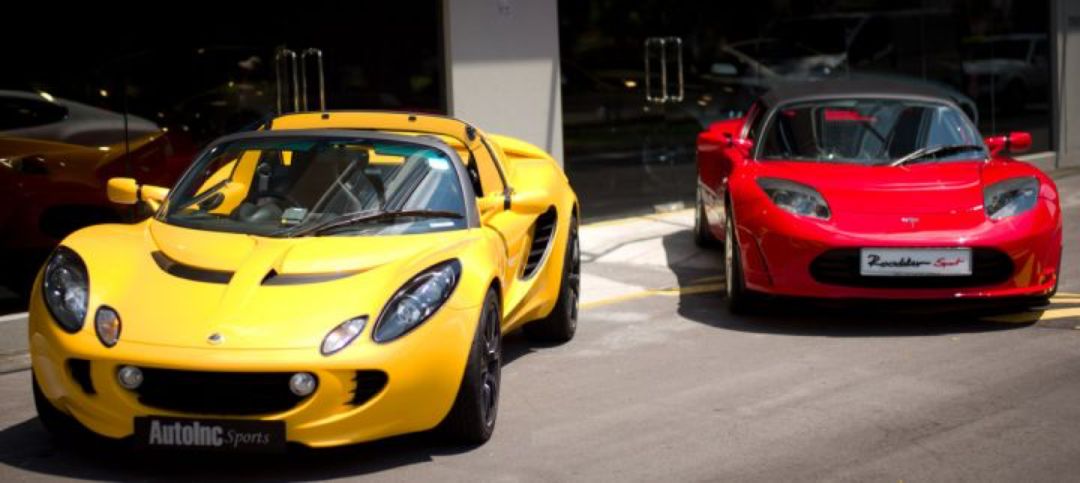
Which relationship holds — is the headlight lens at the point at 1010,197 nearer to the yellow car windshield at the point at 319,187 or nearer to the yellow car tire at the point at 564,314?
the yellow car tire at the point at 564,314

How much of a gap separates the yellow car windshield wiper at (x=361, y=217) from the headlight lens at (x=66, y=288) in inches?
33.2

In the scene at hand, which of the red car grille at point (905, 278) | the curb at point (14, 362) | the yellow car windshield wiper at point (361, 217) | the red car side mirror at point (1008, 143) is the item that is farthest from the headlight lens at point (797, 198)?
the curb at point (14, 362)

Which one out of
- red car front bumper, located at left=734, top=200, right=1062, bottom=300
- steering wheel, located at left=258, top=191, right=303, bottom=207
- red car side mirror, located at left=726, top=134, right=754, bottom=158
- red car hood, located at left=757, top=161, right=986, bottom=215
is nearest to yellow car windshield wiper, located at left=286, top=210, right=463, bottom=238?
steering wheel, located at left=258, top=191, right=303, bottom=207

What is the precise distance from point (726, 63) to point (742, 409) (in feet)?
27.5

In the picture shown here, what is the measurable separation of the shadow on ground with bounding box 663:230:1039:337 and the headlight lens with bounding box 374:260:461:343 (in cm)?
307

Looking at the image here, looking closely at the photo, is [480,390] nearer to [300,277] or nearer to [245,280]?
[300,277]

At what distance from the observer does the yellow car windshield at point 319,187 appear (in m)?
7.08

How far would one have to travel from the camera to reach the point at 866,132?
10.3 metres

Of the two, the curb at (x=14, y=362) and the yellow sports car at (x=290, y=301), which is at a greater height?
the yellow sports car at (x=290, y=301)

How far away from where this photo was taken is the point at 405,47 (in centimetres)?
1269

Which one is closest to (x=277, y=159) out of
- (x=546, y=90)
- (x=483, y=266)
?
(x=483, y=266)

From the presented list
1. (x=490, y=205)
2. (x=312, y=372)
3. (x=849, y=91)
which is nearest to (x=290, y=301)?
(x=312, y=372)

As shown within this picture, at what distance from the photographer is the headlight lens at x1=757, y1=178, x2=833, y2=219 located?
9219 millimetres

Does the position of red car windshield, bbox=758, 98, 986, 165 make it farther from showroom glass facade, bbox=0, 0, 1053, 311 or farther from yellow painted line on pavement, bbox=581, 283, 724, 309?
showroom glass facade, bbox=0, 0, 1053, 311
